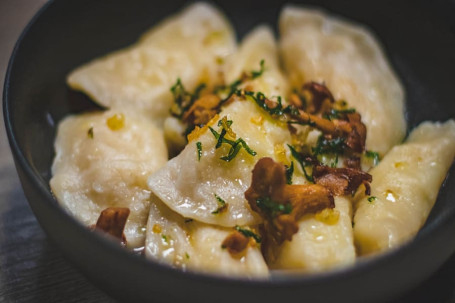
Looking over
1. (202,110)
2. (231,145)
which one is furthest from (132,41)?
(231,145)

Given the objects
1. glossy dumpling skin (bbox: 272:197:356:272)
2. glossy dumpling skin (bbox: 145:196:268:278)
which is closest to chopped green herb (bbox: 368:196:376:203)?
glossy dumpling skin (bbox: 272:197:356:272)

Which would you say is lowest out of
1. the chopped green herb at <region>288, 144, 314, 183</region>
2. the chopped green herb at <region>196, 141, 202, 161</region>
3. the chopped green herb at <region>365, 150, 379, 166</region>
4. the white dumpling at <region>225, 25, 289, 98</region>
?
the chopped green herb at <region>365, 150, 379, 166</region>

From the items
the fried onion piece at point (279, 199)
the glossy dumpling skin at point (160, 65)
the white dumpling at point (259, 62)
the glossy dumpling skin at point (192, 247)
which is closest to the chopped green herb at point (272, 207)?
the fried onion piece at point (279, 199)

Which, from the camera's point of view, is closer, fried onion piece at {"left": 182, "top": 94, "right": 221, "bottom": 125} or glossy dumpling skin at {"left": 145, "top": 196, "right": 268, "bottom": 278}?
glossy dumpling skin at {"left": 145, "top": 196, "right": 268, "bottom": 278}

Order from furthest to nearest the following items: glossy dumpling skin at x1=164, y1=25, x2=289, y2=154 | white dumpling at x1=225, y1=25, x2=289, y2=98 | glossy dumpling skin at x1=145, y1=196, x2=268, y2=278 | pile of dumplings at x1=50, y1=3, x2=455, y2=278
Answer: white dumpling at x1=225, y1=25, x2=289, y2=98
glossy dumpling skin at x1=164, y1=25, x2=289, y2=154
pile of dumplings at x1=50, y1=3, x2=455, y2=278
glossy dumpling skin at x1=145, y1=196, x2=268, y2=278

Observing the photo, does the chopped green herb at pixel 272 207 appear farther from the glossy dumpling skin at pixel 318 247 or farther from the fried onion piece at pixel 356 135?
the fried onion piece at pixel 356 135

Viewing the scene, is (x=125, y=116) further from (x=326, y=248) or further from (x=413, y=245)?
(x=413, y=245)

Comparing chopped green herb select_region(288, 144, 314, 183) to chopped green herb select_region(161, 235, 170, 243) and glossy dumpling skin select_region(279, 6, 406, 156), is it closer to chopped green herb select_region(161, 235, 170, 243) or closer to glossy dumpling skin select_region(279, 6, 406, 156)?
glossy dumpling skin select_region(279, 6, 406, 156)
